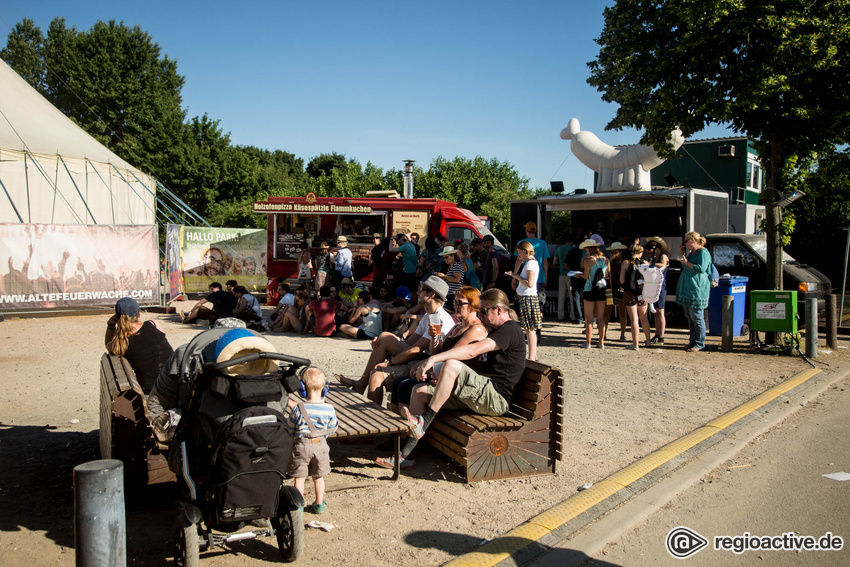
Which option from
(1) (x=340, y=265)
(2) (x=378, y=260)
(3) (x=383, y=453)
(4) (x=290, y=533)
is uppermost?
(2) (x=378, y=260)

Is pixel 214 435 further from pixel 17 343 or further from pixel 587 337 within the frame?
pixel 17 343

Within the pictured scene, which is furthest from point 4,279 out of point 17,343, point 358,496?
point 358,496

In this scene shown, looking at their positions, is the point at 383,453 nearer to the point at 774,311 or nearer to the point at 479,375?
the point at 479,375

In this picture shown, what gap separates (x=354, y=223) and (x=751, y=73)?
10.3m

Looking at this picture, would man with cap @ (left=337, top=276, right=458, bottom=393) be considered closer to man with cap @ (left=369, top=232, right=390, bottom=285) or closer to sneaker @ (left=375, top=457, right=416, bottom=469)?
sneaker @ (left=375, top=457, right=416, bottom=469)

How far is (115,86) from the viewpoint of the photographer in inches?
1742

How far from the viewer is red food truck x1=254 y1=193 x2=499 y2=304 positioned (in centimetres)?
1650

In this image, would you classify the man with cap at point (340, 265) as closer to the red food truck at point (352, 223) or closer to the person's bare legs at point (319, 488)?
the red food truck at point (352, 223)

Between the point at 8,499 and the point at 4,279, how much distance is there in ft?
39.4

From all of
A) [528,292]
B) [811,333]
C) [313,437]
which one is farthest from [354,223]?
[313,437]

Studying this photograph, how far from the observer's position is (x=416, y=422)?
4.98 metres

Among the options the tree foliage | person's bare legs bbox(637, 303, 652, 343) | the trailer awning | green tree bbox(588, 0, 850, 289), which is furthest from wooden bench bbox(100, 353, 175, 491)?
the tree foliage

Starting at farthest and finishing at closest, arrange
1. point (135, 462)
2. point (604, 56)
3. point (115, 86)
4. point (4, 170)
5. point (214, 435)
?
point (115, 86) → point (4, 170) → point (604, 56) → point (135, 462) → point (214, 435)

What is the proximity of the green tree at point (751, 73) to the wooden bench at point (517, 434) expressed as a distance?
778 cm
